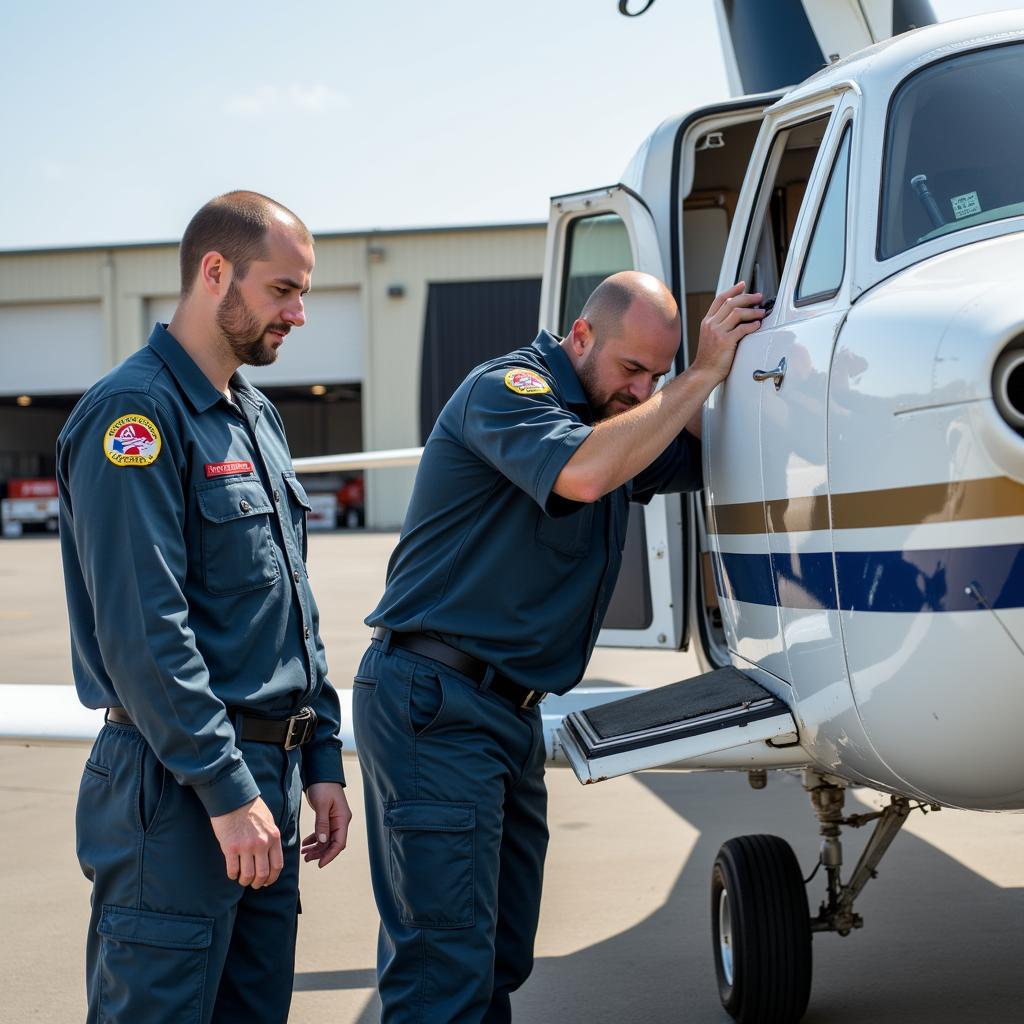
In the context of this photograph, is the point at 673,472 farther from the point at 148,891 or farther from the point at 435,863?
the point at 148,891

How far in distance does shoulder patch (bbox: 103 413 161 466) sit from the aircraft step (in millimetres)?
1371

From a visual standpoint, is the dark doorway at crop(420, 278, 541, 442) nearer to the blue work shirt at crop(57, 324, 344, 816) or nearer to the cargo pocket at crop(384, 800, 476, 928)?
the cargo pocket at crop(384, 800, 476, 928)

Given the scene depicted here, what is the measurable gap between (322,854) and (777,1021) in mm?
1686

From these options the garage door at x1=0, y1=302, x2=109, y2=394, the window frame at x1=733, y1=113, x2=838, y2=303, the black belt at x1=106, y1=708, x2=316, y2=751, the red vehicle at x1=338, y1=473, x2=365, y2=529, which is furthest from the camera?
the red vehicle at x1=338, y1=473, x2=365, y2=529

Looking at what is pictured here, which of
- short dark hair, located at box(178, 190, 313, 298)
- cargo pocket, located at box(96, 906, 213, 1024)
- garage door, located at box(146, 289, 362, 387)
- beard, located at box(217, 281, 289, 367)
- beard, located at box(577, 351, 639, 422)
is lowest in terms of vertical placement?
cargo pocket, located at box(96, 906, 213, 1024)

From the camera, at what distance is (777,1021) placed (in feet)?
12.5

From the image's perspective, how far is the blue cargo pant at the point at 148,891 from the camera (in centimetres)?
233

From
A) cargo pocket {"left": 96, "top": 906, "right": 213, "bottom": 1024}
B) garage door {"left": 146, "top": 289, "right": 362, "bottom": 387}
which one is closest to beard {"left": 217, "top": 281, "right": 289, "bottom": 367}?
cargo pocket {"left": 96, "top": 906, "right": 213, "bottom": 1024}

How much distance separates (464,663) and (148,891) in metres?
0.91

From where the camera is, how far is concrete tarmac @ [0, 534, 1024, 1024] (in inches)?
164

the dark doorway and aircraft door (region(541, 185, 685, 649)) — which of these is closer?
aircraft door (region(541, 185, 685, 649))

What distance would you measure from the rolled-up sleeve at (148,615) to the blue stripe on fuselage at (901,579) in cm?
125

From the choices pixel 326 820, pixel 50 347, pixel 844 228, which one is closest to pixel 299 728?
pixel 326 820

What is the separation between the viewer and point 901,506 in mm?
2459
